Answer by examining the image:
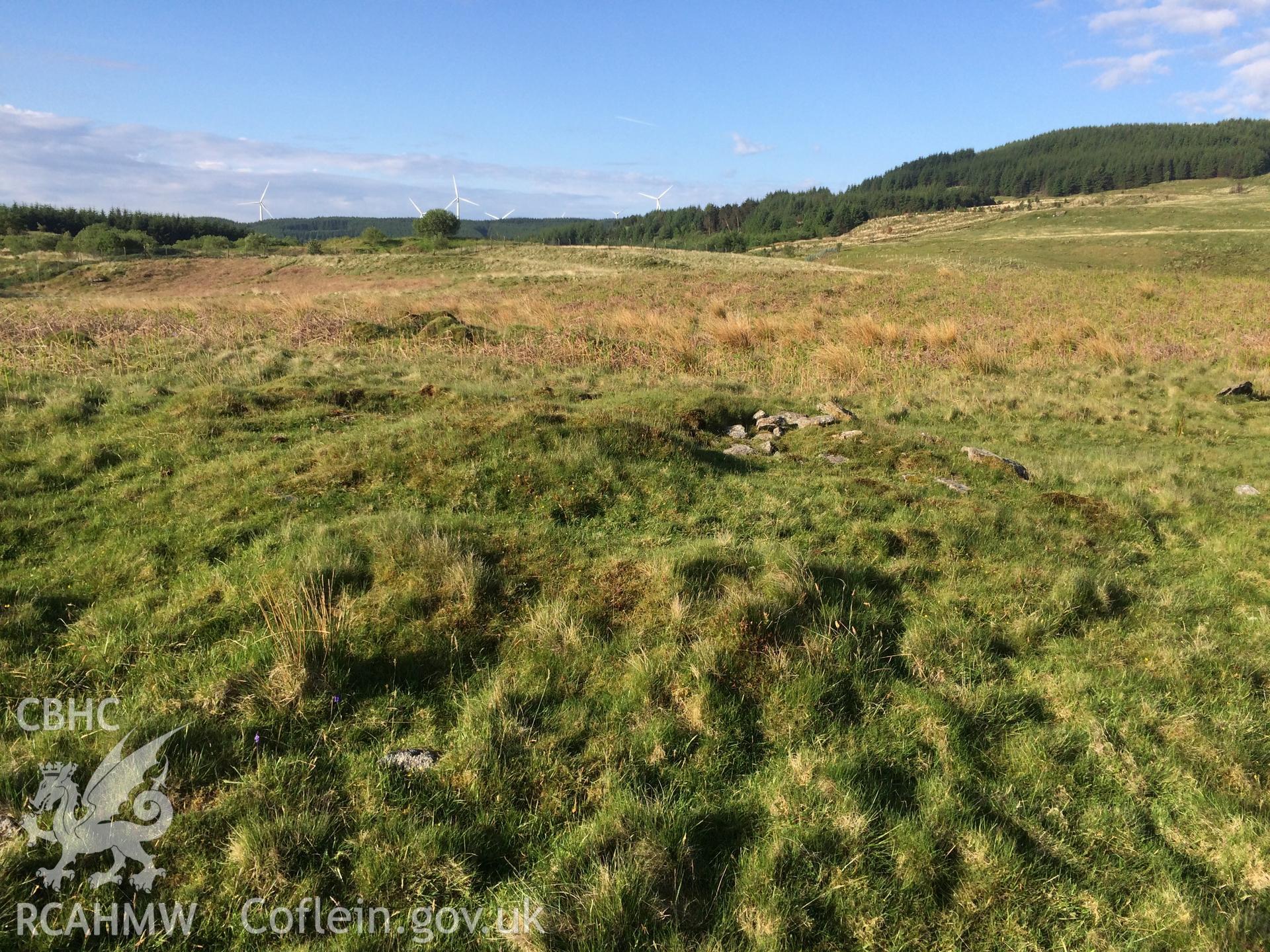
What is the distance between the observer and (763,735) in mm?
4191

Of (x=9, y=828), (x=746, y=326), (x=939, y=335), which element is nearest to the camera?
(x=9, y=828)

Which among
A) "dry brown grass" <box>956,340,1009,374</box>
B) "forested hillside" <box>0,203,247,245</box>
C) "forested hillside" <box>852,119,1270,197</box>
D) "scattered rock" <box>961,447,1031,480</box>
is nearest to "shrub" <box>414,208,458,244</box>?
"forested hillside" <box>0,203,247,245</box>

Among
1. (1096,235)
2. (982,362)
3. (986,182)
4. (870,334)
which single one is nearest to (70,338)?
(870,334)

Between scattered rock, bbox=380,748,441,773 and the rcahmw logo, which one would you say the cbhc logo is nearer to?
the rcahmw logo

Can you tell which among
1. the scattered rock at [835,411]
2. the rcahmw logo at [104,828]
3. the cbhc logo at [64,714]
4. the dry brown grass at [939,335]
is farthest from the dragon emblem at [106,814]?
the dry brown grass at [939,335]

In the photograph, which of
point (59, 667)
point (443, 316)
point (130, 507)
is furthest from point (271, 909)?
point (443, 316)

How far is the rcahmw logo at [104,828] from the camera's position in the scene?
110 inches

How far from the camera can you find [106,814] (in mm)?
3227

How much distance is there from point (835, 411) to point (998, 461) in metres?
3.29

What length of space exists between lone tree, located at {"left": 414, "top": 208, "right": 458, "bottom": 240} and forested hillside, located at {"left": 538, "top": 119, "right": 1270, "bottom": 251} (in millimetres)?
46116

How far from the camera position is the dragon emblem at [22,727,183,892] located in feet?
9.84

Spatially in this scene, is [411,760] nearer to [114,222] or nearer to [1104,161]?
[114,222]

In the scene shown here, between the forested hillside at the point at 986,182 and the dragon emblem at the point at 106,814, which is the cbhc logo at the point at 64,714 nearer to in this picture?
the dragon emblem at the point at 106,814

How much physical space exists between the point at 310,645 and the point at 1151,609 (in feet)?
24.4
